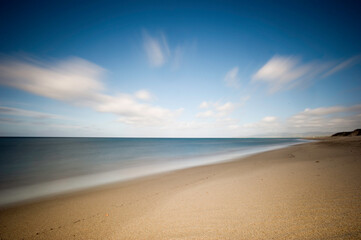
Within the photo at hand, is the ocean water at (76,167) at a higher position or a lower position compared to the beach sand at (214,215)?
lower

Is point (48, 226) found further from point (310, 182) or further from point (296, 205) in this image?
point (310, 182)

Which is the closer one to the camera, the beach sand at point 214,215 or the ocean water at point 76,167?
the beach sand at point 214,215

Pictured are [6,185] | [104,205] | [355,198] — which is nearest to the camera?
[355,198]

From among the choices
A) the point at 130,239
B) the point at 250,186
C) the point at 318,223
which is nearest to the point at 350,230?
the point at 318,223

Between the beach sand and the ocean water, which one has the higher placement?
the beach sand

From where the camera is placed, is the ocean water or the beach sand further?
the ocean water

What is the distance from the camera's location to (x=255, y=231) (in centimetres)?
264

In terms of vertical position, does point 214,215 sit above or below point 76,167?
above

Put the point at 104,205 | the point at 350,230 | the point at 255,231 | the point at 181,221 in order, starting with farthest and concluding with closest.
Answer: the point at 104,205
the point at 181,221
the point at 255,231
the point at 350,230

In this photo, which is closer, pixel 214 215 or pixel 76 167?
pixel 214 215

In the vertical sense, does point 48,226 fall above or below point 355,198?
below

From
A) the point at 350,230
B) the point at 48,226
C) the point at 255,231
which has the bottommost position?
the point at 48,226

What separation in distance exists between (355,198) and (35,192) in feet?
40.8

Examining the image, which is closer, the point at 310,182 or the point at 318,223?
the point at 318,223
